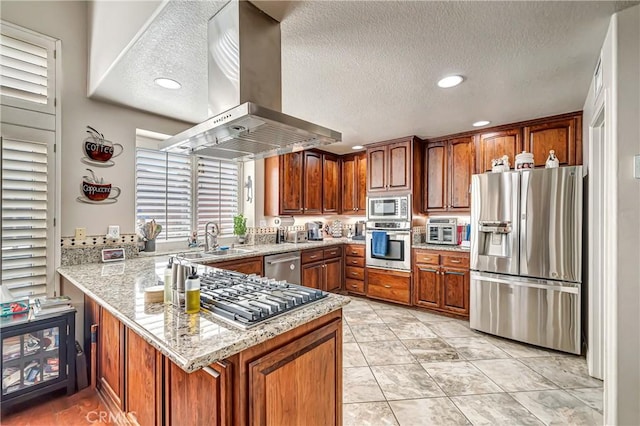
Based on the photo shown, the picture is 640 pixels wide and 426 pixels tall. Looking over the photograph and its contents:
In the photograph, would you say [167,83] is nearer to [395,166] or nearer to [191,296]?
[191,296]

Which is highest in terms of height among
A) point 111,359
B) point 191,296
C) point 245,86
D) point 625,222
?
point 245,86

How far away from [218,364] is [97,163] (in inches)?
95.7

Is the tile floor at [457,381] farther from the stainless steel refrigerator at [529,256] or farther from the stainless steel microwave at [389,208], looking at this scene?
the stainless steel microwave at [389,208]

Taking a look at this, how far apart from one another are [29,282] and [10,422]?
905 millimetres

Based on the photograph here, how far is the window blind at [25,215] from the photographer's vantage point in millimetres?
2062

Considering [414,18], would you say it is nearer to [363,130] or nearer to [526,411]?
[363,130]

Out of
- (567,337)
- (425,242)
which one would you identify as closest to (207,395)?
(567,337)

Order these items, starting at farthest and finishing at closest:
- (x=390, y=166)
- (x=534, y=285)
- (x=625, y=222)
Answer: (x=390, y=166) → (x=534, y=285) → (x=625, y=222)


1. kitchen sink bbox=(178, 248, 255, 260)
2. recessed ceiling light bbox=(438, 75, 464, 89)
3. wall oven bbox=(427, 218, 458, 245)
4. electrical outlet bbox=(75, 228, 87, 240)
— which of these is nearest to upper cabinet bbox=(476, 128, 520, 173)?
wall oven bbox=(427, 218, 458, 245)

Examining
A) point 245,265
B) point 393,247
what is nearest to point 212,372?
point 245,265

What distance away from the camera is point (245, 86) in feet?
4.87

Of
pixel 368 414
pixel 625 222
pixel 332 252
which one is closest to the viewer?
pixel 625 222

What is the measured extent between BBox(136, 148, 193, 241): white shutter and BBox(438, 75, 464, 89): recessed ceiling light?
109 inches

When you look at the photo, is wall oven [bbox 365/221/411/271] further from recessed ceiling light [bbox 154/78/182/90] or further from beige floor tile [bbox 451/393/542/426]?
recessed ceiling light [bbox 154/78/182/90]
